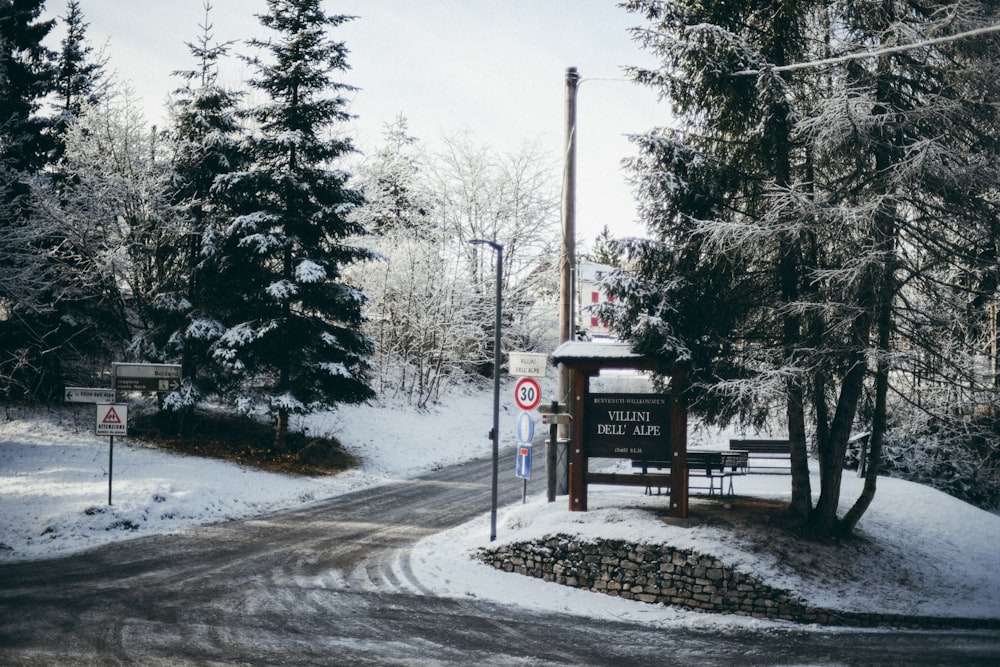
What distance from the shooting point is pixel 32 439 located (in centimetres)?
1895

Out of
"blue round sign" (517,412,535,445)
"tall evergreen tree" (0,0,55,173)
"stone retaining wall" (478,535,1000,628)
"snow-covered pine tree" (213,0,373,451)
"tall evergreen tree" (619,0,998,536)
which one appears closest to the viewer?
"stone retaining wall" (478,535,1000,628)

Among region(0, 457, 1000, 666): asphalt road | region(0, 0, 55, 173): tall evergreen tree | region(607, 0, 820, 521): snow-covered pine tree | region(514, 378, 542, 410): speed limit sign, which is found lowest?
region(0, 457, 1000, 666): asphalt road

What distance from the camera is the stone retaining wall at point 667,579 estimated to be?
1034 centimetres

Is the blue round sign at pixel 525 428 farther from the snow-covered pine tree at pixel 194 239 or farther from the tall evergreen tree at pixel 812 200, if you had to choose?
the snow-covered pine tree at pixel 194 239

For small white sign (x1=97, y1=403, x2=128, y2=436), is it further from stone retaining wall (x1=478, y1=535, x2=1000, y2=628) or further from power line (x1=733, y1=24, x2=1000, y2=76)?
power line (x1=733, y1=24, x2=1000, y2=76)

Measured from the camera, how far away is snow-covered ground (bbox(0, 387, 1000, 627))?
35.7 ft

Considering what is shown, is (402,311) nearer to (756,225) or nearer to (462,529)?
(462,529)

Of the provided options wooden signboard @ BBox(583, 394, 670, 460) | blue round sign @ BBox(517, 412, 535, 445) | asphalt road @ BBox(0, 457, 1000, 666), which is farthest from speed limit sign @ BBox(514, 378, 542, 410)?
asphalt road @ BBox(0, 457, 1000, 666)

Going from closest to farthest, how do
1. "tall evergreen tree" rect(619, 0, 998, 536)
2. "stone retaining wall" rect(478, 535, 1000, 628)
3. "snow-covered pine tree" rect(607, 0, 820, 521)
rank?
"stone retaining wall" rect(478, 535, 1000, 628) → "tall evergreen tree" rect(619, 0, 998, 536) → "snow-covered pine tree" rect(607, 0, 820, 521)

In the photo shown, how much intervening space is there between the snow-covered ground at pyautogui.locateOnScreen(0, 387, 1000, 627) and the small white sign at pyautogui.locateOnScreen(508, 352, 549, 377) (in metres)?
2.56

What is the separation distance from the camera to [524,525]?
12930 millimetres

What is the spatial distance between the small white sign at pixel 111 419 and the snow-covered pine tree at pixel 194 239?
4917 mm

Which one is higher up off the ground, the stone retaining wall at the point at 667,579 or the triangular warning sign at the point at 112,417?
the triangular warning sign at the point at 112,417

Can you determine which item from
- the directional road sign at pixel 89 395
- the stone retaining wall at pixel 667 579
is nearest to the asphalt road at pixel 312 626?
the stone retaining wall at pixel 667 579
